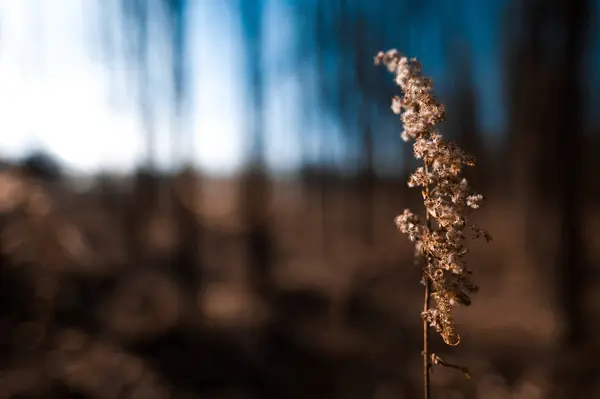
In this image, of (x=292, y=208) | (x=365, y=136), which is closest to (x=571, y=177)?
(x=365, y=136)

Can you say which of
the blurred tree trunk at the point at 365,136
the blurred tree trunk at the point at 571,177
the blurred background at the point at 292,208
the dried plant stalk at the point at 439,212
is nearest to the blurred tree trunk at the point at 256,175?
the blurred background at the point at 292,208

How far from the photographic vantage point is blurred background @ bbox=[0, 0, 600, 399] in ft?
8.05

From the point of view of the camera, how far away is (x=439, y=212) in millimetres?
468

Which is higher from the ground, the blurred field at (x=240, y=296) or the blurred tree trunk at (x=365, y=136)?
the blurred tree trunk at (x=365, y=136)

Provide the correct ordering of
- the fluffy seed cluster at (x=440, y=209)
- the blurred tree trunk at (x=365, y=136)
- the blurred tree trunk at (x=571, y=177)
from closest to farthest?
1. the fluffy seed cluster at (x=440, y=209)
2. the blurred tree trunk at (x=571, y=177)
3. the blurred tree trunk at (x=365, y=136)

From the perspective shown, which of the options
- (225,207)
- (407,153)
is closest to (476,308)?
(407,153)

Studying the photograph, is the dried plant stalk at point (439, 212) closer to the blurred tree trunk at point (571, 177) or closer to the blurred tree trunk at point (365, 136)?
the blurred tree trunk at point (571, 177)

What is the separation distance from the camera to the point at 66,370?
2.39m

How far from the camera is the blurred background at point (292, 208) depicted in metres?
2.45

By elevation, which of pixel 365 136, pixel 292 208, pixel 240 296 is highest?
pixel 365 136

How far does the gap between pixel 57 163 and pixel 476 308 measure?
3.47m

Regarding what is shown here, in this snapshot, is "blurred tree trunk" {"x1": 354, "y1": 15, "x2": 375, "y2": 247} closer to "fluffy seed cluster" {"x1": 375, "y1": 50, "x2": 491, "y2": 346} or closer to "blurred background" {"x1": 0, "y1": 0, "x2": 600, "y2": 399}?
"blurred background" {"x1": 0, "y1": 0, "x2": 600, "y2": 399}

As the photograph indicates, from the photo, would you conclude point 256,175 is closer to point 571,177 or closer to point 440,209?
point 571,177

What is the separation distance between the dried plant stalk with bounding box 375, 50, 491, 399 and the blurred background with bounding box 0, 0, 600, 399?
1.88m
